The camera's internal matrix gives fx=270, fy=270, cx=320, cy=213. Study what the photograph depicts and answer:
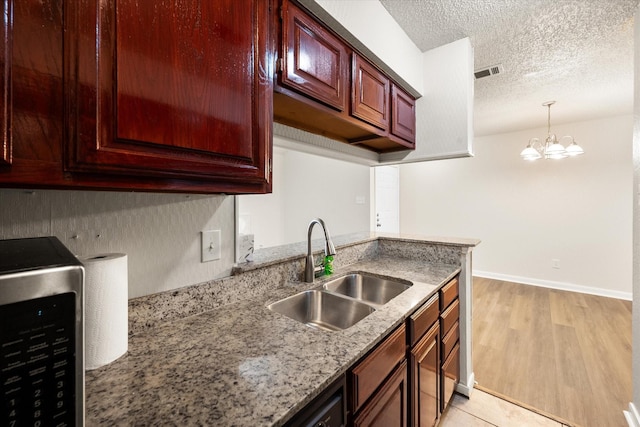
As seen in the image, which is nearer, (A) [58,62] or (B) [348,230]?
(A) [58,62]

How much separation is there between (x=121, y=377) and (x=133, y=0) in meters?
0.91

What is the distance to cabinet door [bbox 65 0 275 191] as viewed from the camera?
543mm

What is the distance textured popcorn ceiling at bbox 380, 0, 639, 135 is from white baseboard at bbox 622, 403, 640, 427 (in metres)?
2.41

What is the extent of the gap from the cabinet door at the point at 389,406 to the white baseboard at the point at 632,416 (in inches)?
59.8

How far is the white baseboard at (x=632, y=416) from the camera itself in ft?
5.08

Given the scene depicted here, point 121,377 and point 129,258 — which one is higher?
point 129,258

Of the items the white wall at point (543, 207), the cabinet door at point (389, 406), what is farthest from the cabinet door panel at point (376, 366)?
the white wall at point (543, 207)

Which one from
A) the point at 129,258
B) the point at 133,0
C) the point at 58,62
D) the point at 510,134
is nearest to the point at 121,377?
the point at 129,258

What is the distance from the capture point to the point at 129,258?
2.99 feet

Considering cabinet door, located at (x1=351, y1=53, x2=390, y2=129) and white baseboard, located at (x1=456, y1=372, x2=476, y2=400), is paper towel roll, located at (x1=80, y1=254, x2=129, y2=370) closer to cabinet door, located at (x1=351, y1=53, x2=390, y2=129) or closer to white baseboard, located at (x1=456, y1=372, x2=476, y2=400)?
cabinet door, located at (x1=351, y1=53, x2=390, y2=129)

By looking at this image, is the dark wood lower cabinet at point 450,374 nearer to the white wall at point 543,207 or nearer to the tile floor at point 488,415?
the tile floor at point 488,415

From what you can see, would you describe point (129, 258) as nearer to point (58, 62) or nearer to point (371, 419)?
point (58, 62)

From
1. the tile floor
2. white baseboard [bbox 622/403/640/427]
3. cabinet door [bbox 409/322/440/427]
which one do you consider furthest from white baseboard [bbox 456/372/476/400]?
white baseboard [bbox 622/403/640/427]

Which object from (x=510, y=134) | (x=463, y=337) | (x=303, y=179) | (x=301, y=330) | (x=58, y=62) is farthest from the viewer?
(x=510, y=134)
